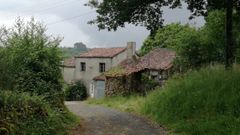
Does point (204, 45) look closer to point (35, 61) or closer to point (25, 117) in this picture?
point (35, 61)

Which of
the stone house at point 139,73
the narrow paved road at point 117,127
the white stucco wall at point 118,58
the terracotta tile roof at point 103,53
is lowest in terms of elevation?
the narrow paved road at point 117,127

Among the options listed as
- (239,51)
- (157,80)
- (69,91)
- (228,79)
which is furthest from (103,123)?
(69,91)

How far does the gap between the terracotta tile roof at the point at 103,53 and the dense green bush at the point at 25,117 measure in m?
45.6

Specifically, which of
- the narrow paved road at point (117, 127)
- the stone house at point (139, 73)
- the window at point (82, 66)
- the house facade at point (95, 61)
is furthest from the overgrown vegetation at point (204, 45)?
the window at point (82, 66)

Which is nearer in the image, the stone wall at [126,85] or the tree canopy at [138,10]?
the tree canopy at [138,10]

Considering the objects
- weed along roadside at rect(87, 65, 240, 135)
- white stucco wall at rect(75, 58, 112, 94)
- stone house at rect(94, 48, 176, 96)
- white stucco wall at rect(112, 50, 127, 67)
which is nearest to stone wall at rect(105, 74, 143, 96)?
stone house at rect(94, 48, 176, 96)

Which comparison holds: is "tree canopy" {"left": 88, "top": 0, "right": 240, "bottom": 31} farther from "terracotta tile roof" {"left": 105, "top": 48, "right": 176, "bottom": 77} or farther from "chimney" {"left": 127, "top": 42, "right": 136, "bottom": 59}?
"chimney" {"left": 127, "top": 42, "right": 136, "bottom": 59}

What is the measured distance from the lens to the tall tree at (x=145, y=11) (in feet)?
79.0

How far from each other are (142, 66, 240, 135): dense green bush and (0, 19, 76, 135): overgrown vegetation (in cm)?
472

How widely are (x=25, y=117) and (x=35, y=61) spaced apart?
680 centimetres

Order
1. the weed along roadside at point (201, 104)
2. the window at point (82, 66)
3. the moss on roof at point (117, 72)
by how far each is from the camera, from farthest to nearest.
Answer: the window at point (82, 66) → the moss on roof at point (117, 72) → the weed along roadside at point (201, 104)

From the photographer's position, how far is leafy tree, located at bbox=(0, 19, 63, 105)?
68.6 ft

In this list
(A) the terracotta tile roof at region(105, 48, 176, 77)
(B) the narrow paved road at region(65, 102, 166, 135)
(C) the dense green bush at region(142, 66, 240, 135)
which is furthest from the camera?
(A) the terracotta tile roof at region(105, 48, 176, 77)

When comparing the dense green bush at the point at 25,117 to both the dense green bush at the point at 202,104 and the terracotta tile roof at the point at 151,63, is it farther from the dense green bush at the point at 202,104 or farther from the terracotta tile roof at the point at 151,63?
the terracotta tile roof at the point at 151,63
